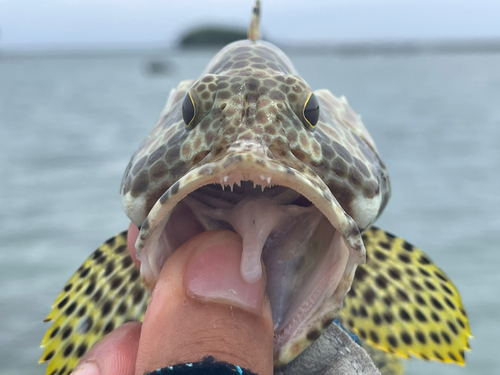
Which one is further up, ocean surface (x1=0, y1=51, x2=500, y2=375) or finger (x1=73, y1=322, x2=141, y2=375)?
finger (x1=73, y1=322, x2=141, y2=375)

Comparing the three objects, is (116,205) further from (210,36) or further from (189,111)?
(210,36)

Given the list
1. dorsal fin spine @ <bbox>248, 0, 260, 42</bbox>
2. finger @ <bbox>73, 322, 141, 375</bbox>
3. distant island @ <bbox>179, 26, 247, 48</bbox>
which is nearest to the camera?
finger @ <bbox>73, 322, 141, 375</bbox>

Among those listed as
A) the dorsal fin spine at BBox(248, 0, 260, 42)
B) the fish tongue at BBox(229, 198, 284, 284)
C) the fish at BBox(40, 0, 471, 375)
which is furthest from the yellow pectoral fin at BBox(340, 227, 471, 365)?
the dorsal fin spine at BBox(248, 0, 260, 42)

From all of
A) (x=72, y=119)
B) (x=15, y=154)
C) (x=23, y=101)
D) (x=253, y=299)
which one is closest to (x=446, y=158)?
(x=15, y=154)

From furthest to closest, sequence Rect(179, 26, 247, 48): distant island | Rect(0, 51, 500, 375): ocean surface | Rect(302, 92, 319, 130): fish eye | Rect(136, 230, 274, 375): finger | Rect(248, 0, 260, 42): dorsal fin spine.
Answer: Rect(179, 26, 247, 48): distant island, Rect(0, 51, 500, 375): ocean surface, Rect(248, 0, 260, 42): dorsal fin spine, Rect(302, 92, 319, 130): fish eye, Rect(136, 230, 274, 375): finger

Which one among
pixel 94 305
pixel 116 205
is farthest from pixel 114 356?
pixel 116 205

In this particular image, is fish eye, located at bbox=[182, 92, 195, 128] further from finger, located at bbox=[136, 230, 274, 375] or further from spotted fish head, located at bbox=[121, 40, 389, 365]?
finger, located at bbox=[136, 230, 274, 375]

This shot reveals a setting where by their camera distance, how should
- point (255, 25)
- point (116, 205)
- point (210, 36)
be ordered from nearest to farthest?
point (255, 25) → point (116, 205) → point (210, 36)
